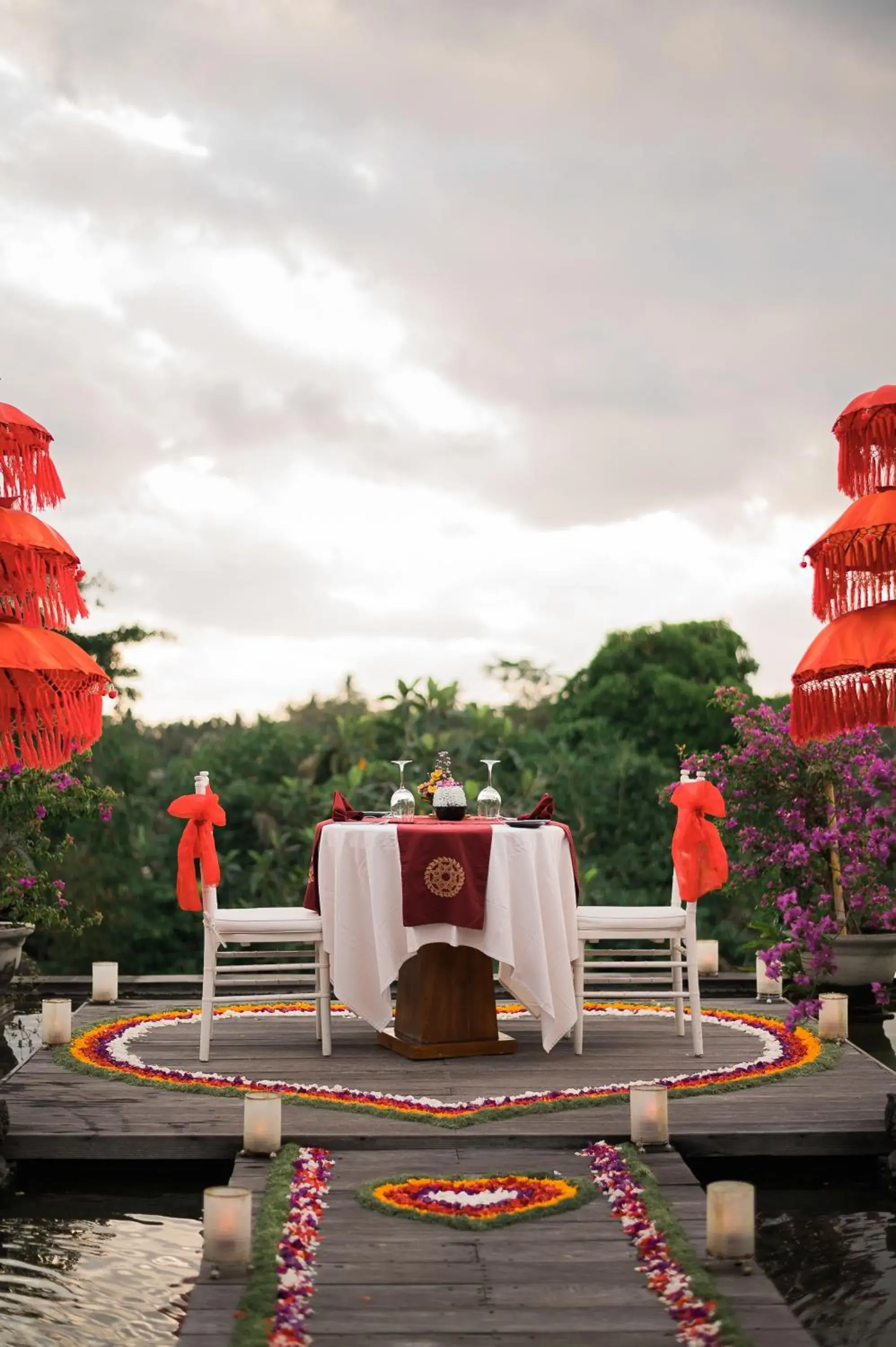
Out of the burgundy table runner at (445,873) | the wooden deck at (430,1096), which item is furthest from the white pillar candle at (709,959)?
the burgundy table runner at (445,873)

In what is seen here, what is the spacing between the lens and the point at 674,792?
5.39 metres

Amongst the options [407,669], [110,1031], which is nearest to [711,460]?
[407,669]

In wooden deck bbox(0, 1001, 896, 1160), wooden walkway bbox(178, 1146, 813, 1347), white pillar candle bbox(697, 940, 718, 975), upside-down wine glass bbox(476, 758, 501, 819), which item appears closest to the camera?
wooden walkway bbox(178, 1146, 813, 1347)

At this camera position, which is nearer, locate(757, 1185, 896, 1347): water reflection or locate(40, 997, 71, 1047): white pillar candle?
locate(757, 1185, 896, 1347): water reflection

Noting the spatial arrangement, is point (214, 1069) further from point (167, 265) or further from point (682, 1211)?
point (167, 265)

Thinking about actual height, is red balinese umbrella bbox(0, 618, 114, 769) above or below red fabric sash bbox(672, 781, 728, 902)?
above

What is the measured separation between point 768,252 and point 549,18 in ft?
7.07

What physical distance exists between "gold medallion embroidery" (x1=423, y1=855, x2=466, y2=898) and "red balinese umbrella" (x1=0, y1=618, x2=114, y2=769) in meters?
1.32

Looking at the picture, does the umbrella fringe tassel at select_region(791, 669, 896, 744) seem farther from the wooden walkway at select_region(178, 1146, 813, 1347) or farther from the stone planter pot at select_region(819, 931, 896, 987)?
the stone planter pot at select_region(819, 931, 896, 987)

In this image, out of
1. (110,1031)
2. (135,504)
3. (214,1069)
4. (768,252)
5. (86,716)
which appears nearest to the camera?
(86,716)

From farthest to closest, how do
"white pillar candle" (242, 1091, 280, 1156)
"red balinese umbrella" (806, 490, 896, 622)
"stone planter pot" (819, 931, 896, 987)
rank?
"stone planter pot" (819, 931, 896, 987)
"red balinese umbrella" (806, 490, 896, 622)
"white pillar candle" (242, 1091, 280, 1156)

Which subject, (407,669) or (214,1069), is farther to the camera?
(407,669)

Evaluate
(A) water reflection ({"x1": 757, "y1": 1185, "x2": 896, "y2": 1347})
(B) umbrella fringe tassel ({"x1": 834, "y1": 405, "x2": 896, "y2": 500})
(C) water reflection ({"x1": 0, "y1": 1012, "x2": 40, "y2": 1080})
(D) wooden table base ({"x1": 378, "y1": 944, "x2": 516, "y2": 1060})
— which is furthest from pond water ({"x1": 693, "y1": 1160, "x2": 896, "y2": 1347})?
(C) water reflection ({"x1": 0, "y1": 1012, "x2": 40, "y2": 1080})

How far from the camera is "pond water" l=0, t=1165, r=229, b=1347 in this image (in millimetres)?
2803
